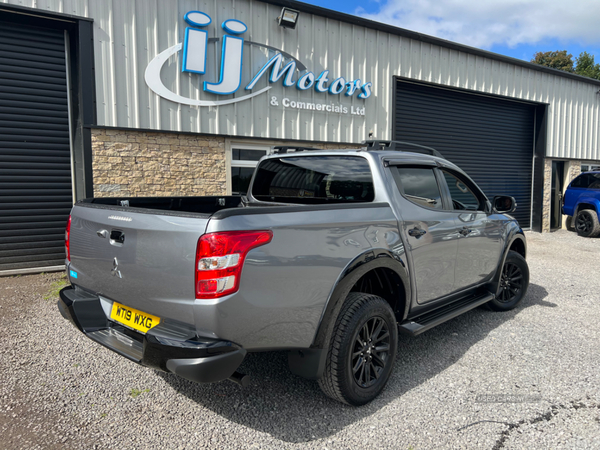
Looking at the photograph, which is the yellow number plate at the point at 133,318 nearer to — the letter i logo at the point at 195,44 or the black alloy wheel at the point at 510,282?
the black alloy wheel at the point at 510,282

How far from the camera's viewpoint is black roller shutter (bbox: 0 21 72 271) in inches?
270

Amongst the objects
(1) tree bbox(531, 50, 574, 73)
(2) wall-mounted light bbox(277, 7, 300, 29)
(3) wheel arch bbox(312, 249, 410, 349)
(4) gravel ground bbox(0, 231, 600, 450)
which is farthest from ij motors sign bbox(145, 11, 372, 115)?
(1) tree bbox(531, 50, 574, 73)

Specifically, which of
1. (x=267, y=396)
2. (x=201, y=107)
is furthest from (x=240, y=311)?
(x=201, y=107)

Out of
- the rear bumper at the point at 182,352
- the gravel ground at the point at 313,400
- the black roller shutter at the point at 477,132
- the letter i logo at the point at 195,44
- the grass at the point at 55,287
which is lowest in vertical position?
the gravel ground at the point at 313,400

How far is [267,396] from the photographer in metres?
3.05

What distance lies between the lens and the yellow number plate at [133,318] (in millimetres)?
2479

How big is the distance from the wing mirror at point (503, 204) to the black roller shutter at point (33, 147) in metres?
6.76

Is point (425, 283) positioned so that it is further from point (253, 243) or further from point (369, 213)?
point (253, 243)

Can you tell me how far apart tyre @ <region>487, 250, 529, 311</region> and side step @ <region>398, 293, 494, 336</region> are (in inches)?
23.5

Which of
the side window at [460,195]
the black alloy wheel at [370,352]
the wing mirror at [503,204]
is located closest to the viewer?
the black alloy wheel at [370,352]

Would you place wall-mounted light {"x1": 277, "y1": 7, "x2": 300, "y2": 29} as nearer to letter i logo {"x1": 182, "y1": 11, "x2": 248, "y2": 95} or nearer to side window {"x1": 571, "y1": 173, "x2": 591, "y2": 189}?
letter i logo {"x1": 182, "y1": 11, "x2": 248, "y2": 95}

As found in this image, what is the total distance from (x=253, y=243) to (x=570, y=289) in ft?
19.1

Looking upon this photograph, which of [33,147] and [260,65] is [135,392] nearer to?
[33,147]

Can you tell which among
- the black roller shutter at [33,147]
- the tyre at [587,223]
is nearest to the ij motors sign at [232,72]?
the black roller shutter at [33,147]
